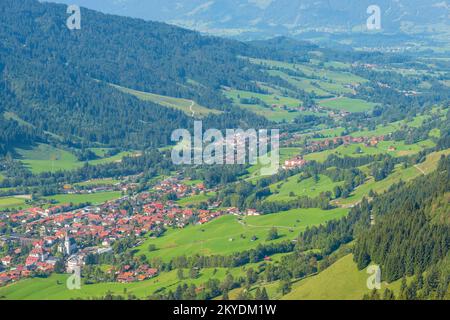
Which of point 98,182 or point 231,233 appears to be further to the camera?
point 98,182

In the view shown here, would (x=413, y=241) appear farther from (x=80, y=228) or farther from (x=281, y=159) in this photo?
(x=281, y=159)

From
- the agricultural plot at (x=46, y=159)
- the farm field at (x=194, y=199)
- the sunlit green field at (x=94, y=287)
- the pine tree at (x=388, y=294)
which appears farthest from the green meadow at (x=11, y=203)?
the pine tree at (x=388, y=294)

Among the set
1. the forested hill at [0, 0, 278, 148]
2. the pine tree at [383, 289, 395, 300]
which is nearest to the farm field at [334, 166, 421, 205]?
the pine tree at [383, 289, 395, 300]

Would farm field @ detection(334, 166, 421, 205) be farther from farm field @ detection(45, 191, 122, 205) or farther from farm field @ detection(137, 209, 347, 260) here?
farm field @ detection(45, 191, 122, 205)

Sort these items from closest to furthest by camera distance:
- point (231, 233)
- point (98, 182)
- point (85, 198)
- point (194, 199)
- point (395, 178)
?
1. point (231, 233)
2. point (395, 178)
3. point (194, 199)
4. point (85, 198)
5. point (98, 182)

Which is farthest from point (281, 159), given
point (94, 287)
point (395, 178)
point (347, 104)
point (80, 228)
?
point (347, 104)

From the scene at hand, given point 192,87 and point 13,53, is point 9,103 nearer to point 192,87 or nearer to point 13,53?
point 13,53

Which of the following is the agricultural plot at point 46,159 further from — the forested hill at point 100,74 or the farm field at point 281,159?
the farm field at point 281,159
